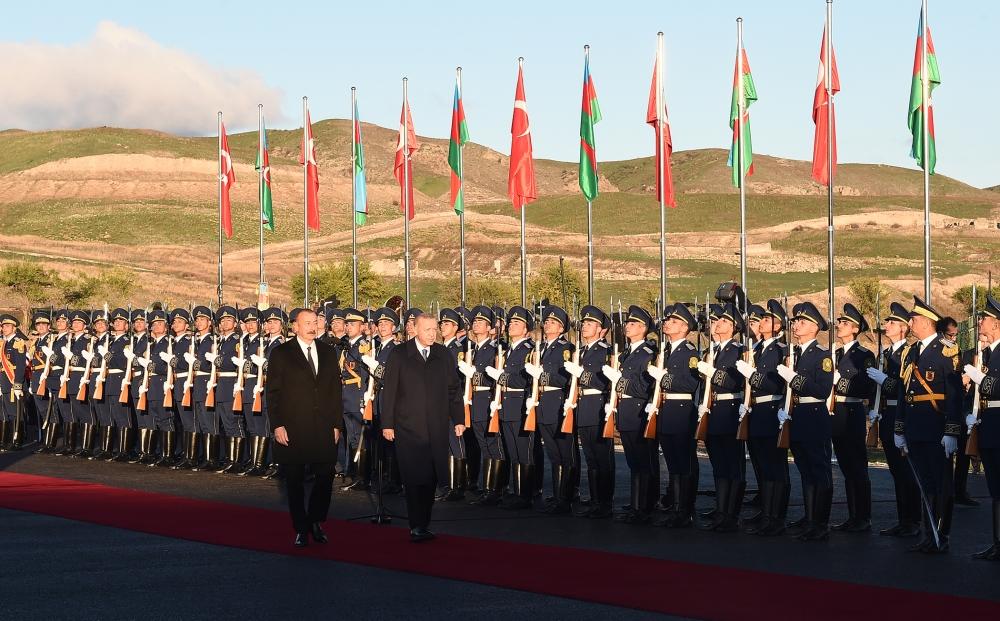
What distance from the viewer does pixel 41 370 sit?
19484 mm

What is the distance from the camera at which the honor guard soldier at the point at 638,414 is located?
12023mm

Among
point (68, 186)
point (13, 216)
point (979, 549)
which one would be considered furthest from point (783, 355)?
point (68, 186)

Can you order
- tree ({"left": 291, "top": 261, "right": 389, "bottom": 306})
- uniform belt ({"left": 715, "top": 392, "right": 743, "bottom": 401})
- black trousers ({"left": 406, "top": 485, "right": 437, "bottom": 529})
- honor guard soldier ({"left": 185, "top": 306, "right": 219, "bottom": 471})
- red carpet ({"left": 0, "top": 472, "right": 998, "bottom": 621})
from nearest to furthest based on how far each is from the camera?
red carpet ({"left": 0, "top": 472, "right": 998, "bottom": 621}), black trousers ({"left": 406, "top": 485, "right": 437, "bottom": 529}), uniform belt ({"left": 715, "top": 392, "right": 743, "bottom": 401}), honor guard soldier ({"left": 185, "top": 306, "right": 219, "bottom": 471}), tree ({"left": 291, "top": 261, "right": 389, "bottom": 306})

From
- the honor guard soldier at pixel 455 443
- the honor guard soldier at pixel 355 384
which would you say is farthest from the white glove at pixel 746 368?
the honor guard soldier at pixel 355 384

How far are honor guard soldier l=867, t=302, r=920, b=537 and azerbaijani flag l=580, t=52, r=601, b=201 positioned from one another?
8.13 meters

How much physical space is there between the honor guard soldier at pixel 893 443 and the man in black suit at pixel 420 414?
132 inches

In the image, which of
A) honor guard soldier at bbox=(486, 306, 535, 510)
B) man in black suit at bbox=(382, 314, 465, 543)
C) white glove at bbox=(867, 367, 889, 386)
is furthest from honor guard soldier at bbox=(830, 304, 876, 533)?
man in black suit at bbox=(382, 314, 465, 543)

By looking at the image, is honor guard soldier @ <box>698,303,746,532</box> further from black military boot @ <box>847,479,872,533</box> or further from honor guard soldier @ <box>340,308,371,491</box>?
honor guard soldier @ <box>340,308,371,491</box>

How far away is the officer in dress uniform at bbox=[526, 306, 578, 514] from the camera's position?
42.1 feet

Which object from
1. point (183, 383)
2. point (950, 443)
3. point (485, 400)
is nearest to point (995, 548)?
point (950, 443)

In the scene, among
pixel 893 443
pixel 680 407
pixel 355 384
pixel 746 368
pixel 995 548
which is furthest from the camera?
pixel 355 384

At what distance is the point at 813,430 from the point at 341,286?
5281cm

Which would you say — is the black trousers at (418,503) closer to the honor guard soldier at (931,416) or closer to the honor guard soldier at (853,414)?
the honor guard soldier at (853,414)

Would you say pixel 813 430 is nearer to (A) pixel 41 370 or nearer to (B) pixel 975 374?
(B) pixel 975 374
